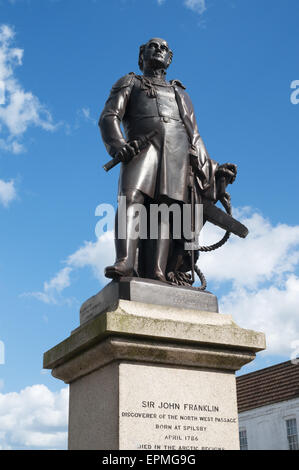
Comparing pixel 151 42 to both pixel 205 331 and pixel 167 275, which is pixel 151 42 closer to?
pixel 167 275

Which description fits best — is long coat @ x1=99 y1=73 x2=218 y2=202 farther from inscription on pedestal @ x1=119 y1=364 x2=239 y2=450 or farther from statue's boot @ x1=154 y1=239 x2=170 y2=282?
inscription on pedestal @ x1=119 y1=364 x2=239 y2=450

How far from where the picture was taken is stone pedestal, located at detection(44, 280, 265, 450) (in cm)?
520

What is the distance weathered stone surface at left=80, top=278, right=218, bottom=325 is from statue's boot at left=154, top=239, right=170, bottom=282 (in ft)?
0.82

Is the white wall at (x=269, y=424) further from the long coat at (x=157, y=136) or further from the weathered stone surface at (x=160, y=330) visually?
the weathered stone surface at (x=160, y=330)

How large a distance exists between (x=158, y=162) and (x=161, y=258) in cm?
115

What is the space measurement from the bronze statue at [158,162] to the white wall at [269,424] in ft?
84.1

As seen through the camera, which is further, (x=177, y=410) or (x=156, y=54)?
(x=156, y=54)

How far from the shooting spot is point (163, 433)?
523cm

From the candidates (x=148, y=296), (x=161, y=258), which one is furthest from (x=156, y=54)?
(x=148, y=296)

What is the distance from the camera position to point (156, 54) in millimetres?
7387

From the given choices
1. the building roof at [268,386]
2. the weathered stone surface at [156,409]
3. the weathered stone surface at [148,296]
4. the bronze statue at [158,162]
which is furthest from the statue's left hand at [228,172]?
the building roof at [268,386]

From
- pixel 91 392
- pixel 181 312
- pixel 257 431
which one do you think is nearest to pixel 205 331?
pixel 181 312

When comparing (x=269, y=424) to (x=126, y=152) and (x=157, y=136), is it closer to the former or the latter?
(x=157, y=136)
